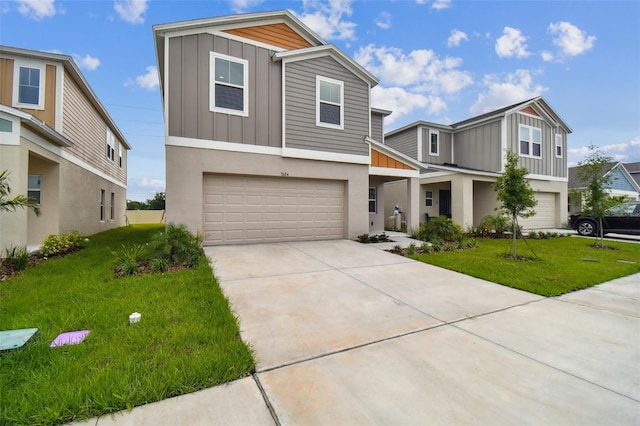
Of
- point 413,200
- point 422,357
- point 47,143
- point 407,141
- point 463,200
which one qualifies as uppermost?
point 407,141

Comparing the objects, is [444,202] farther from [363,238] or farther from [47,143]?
[47,143]

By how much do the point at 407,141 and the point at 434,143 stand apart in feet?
5.26

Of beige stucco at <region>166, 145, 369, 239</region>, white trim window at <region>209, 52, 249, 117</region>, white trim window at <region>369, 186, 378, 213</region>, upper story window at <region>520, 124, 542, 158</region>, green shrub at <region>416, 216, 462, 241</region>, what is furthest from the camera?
upper story window at <region>520, 124, 542, 158</region>

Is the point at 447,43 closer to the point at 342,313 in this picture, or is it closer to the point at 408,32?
the point at 408,32

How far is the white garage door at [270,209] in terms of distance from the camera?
853cm

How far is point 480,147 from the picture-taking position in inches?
639

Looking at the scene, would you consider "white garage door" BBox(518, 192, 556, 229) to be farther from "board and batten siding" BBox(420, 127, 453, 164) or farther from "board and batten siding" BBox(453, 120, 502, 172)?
"board and batten siding" BBox(420, 127, 453, 164)

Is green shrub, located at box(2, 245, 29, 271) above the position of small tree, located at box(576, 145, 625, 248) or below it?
below

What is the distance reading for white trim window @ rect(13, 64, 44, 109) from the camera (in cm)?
905

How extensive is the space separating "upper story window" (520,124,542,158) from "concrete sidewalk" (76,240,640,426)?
13.0 m

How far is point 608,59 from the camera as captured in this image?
11.0m

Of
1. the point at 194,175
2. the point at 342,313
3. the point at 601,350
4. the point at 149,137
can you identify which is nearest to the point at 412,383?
the point at 342,313

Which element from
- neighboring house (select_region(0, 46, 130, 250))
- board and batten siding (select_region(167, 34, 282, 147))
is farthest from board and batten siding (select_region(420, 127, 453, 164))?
neighboring house (select_region(0, 46, 130, 250))

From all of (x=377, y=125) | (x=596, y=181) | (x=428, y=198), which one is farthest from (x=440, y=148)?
(x=596, y=181)
